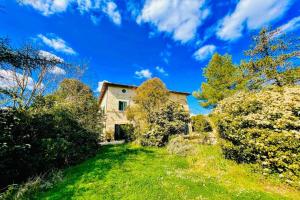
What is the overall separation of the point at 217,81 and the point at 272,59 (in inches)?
353

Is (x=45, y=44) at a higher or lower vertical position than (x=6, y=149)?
higher

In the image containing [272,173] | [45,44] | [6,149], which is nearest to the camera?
[6,149]

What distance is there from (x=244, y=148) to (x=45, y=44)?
17075mm

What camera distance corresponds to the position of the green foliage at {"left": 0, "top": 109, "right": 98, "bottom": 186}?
565 cm

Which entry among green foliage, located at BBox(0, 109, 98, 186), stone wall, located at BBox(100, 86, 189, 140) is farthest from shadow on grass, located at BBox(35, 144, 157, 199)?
stone wall, located at BBox(100, 86, 189, 140)

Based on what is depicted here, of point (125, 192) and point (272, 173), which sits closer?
point (125, 192)

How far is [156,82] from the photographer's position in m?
17.5

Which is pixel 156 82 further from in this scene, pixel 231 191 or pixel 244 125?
pixel 231 191

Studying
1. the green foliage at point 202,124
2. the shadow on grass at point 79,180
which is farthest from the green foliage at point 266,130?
the green foliage at point 202,124

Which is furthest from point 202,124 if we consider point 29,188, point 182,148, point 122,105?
point 29,188

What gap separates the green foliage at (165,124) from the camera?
14.3 meters

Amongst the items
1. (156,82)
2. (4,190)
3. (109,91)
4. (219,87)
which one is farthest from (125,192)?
(219,87)

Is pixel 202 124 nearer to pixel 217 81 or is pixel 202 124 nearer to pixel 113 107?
pixel 217 81

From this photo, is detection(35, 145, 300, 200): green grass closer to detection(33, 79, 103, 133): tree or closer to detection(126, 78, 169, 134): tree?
detection(33, 79, 103, 133): tree
